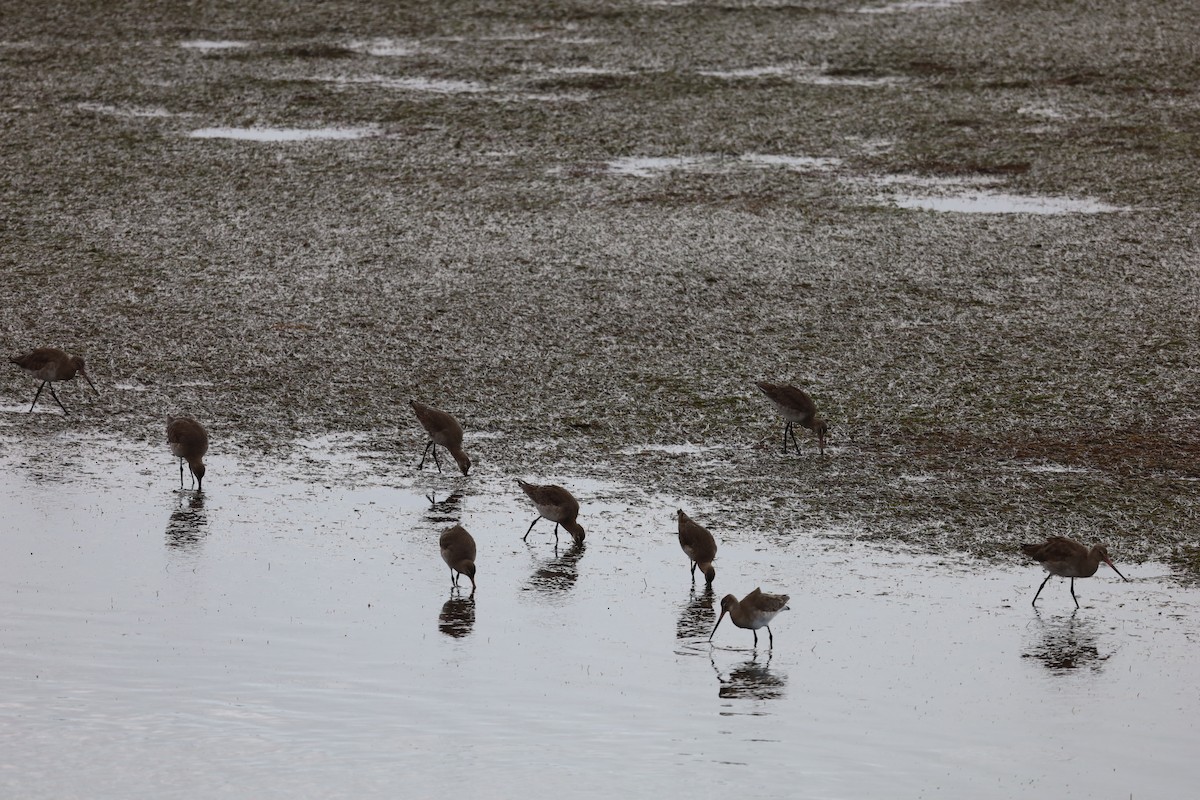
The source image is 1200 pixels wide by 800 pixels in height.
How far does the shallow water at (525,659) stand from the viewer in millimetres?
7980

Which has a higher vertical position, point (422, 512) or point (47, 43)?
point (47, 43)

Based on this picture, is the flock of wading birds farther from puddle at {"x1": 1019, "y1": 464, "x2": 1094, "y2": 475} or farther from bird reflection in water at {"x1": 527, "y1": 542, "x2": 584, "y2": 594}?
puddle at {"x1": 1019, "y1": 464, "x2": 1094, "y2": 475}

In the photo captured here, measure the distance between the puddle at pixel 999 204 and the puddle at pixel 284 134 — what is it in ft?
22.8

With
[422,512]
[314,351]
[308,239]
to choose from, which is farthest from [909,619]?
[308,239]

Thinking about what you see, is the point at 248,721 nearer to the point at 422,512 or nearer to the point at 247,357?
the point at 422,512

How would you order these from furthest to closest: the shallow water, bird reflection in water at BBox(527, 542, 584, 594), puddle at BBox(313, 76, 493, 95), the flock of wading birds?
puddle at BBox(313, 76, 493, 95)
bird reflection in water at BBox(527, 542, 584, 594)
the flock of wading birds
the shallow water

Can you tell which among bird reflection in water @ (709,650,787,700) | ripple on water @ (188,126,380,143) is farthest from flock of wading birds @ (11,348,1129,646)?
ripple on water @ (188,126,380,143)

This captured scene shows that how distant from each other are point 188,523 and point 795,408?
14.6ft

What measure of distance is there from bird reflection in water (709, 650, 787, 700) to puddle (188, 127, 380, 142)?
13098 millimetres

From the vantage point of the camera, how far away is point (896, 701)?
339 inches

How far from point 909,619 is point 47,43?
20.7m

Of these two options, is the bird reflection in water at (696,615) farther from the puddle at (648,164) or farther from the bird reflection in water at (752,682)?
the puddle at (648,164)

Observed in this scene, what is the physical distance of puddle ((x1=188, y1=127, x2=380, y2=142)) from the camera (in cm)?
2062

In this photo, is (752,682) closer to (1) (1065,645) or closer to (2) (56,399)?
(1) (1065,645)
